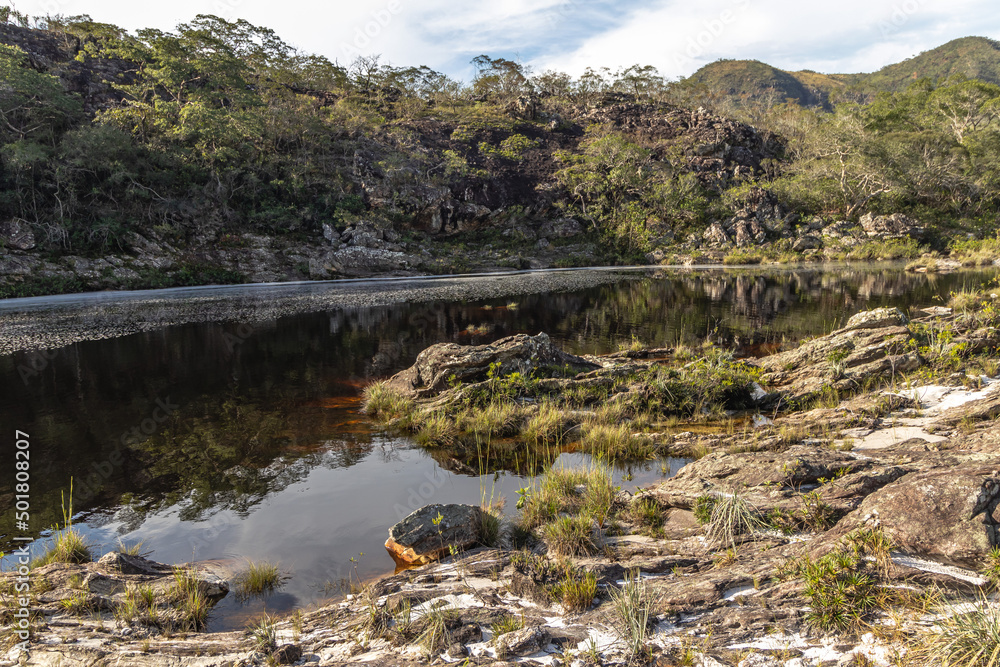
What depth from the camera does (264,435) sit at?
10711mm

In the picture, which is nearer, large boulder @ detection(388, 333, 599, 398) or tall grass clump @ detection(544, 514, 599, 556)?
tall grass clump @ detection(544, 514, 599, 556)

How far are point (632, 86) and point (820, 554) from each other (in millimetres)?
143835

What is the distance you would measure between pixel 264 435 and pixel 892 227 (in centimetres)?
7796

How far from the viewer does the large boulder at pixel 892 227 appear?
6209 centimetres

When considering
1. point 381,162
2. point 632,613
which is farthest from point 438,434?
point 381,162

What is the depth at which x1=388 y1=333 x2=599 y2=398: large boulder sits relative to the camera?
12562mm

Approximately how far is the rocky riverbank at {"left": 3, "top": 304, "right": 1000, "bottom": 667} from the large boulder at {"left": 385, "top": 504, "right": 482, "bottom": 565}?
0.08 ft

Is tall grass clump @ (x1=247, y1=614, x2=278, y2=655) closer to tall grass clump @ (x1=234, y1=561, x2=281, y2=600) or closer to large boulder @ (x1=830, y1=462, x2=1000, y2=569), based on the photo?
tall grass clump @ (x1=234, y1=561, x2=281, y2=600)

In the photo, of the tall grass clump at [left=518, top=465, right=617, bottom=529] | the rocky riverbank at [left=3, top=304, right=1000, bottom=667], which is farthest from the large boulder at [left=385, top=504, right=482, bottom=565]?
the tall grass clump at [left=518, top=465, right=617, bottom=529]

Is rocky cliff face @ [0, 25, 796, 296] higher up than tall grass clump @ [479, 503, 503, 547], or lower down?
higher up

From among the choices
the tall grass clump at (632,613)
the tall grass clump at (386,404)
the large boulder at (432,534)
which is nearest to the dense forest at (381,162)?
the tall grass clump at (386,404)

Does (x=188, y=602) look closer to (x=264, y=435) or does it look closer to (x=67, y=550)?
(x=67, y=550)

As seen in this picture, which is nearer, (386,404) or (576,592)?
(576,592)

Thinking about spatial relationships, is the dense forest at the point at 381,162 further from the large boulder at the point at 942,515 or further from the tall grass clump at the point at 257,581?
the large boulder at the point at 942,515
